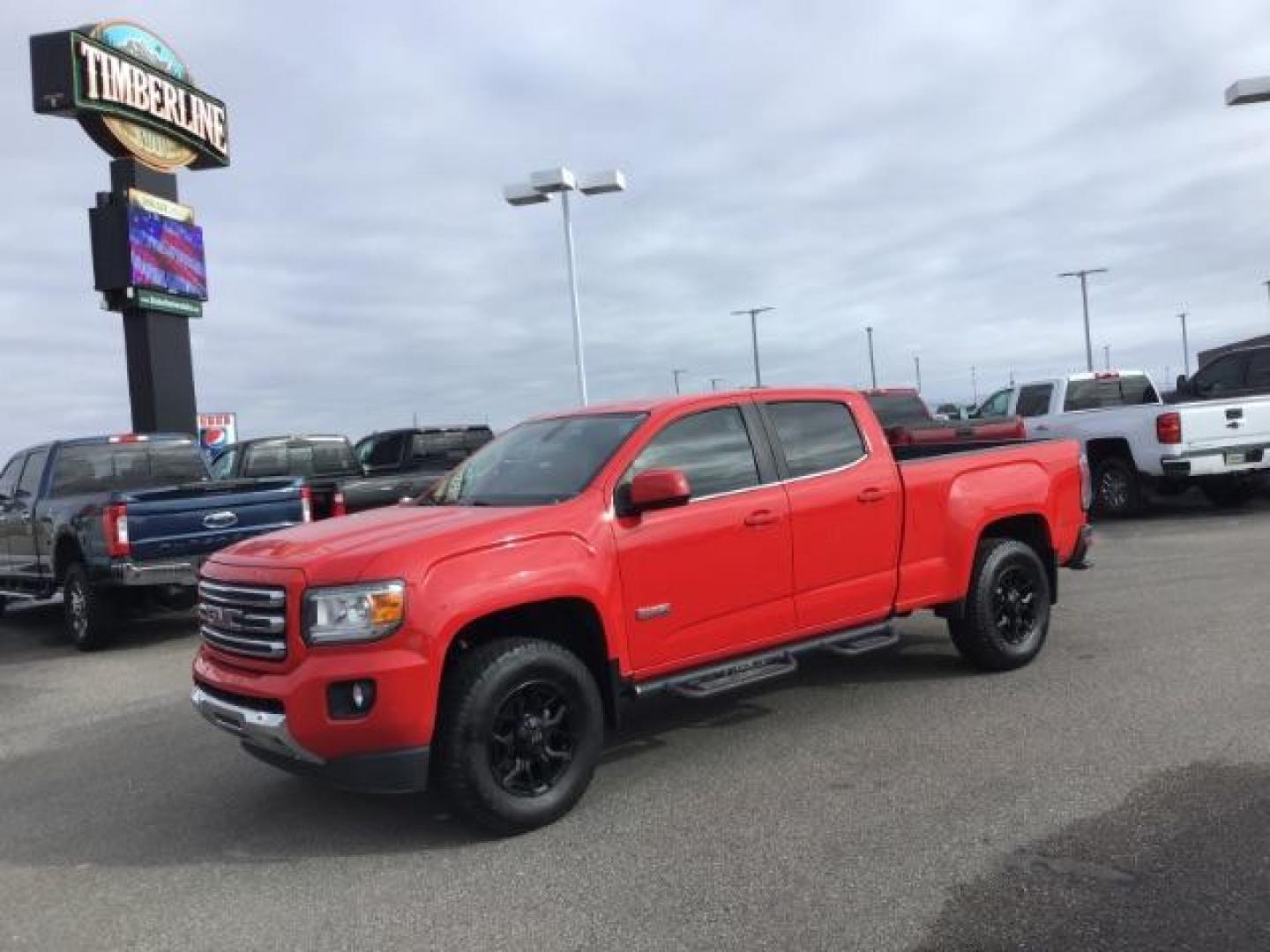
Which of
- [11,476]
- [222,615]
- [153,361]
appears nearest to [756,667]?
[222,615]

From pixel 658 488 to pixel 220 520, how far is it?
6.34 metres

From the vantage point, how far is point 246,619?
4602mm

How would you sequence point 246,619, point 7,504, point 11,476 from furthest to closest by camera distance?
point 11,476
point 7,504
point 246,619

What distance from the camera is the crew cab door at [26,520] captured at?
35.6 feet

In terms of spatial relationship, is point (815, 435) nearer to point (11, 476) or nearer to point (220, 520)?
point (220, 520)

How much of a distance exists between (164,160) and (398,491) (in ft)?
34.8

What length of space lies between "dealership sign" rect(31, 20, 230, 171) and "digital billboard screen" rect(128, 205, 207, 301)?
107 cm

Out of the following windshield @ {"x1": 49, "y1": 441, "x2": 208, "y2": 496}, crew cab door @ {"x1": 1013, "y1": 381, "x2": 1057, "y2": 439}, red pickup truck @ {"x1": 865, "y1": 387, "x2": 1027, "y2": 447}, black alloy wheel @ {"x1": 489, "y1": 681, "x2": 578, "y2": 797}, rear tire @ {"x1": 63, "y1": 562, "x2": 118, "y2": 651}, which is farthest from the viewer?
crew cab door @ {"x1": 1013, "y1": 381, "x2": 1057, "y2": 439}

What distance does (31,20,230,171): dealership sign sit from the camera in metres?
17.3

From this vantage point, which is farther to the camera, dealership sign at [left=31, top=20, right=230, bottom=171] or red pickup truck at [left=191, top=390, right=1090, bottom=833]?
dealership sign at [left=31, top=20, right=230, bottom=171]

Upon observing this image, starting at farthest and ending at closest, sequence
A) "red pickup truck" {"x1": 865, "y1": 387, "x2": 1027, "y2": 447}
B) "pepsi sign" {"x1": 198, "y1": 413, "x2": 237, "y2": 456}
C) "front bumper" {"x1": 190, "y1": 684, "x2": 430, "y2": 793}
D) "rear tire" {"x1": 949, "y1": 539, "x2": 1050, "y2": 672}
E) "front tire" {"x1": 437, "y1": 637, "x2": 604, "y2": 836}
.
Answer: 1. "pepsi sign" {"x1": 198, "y1": 413, "x2": 237, "y2": 456}
2. "red pickup truck" {"x1": 865, "y1": 387, "x2": 1027, "y2": 447}
3. "rear tire" {"x1": 949, "y1": 539, "x2": 1050, "y2": 672}
4. "front tire" {"x1": 437, "y1": 637, "x2": 604, "y2": 836}
5. "front bumper" {"x1": 190, "y1": 684, "x2": 430, "y2": 793}

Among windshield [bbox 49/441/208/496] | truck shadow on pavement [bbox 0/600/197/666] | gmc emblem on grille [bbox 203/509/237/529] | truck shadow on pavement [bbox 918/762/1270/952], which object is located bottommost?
truck shadow on pavement [bbox 918/762/1270/952]

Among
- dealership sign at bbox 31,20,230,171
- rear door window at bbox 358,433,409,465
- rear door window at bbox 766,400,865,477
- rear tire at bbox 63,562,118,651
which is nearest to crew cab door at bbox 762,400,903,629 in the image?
rear door window at bbox 766,400,865,477

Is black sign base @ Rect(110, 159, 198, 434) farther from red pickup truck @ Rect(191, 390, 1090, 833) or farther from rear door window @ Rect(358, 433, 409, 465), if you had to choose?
red pickup truck @ Rect(191, 390, 1090, 833)
